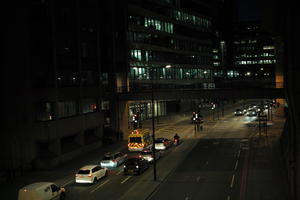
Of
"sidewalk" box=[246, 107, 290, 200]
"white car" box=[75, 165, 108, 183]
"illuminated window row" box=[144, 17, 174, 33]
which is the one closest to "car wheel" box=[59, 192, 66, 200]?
"white car" box=[75, 165, 108, 183]

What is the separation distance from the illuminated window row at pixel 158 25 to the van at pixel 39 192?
179 feet

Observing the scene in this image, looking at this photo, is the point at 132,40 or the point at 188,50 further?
the point at 188,50

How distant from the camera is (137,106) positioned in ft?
249

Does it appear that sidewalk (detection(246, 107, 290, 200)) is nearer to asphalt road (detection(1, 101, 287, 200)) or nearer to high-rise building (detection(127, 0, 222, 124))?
asphalt road (detection(1, 101, 287, 200))


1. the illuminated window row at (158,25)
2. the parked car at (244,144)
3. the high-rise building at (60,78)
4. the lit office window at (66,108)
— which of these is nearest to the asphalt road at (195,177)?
the parked car at (244,144)

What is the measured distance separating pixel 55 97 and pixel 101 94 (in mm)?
11521

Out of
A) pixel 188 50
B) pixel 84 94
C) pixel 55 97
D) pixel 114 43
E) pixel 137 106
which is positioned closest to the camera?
pixel 55 97

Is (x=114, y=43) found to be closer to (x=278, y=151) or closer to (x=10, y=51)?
(x=10, y=51)

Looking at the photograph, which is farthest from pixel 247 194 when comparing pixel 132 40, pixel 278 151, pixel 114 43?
pixel 132 40

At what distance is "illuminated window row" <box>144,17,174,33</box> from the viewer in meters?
75.4

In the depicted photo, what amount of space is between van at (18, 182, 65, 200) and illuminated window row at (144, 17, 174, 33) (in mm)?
54574

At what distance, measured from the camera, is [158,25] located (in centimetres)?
7994

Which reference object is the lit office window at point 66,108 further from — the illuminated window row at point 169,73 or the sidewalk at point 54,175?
the illuminated window row at point 169,73

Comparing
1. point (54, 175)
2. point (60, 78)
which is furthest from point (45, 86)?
point (54, 175)
